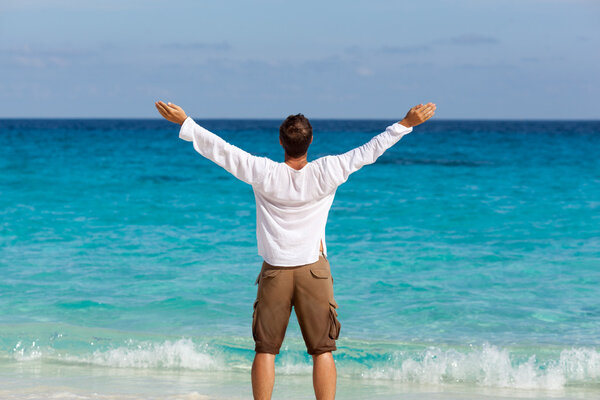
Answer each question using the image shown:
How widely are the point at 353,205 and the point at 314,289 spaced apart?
40.3 feet

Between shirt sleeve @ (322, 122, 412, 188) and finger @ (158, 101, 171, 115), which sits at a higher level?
finger @ (158, 101, 171, 115)

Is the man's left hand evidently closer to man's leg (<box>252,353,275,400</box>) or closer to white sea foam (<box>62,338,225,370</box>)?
man's leg (<box>252,353,275,400</box>)

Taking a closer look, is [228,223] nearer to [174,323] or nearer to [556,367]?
[174,323]

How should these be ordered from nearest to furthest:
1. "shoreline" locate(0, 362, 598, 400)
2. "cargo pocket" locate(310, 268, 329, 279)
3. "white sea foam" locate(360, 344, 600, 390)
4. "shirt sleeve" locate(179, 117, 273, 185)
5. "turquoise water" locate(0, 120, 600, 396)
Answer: "shirt sleeve" locate(179, 117, 273, 185)
"cargo pocket" locate(310, 268, 329, 279)
"shoreline" locate(0, 362, 598, 400)
"white sea foam" locate(360, 344, 600, 390)
"turquoise water" locate(0, 120, 600, 396)

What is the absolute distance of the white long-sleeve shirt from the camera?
3438mm

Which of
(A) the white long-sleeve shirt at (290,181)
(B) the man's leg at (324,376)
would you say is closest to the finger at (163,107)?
(A) the white long-sleeve shirt at (290,181)

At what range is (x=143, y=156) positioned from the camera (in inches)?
1241

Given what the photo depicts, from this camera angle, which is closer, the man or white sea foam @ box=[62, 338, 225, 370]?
the man

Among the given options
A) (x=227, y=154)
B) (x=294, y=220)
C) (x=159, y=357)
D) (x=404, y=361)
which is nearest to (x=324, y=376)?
(x=294, y=220)

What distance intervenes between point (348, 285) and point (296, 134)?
5289 millimetres

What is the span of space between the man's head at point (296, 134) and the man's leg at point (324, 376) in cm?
107

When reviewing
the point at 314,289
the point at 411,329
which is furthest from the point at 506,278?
the point at 314,289

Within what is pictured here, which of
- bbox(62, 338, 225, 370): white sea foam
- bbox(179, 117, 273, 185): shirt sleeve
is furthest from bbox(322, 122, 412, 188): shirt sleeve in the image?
bbox(62, 338, 225, 370): white sea foam

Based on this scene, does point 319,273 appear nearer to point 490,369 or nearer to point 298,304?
point 298,304
